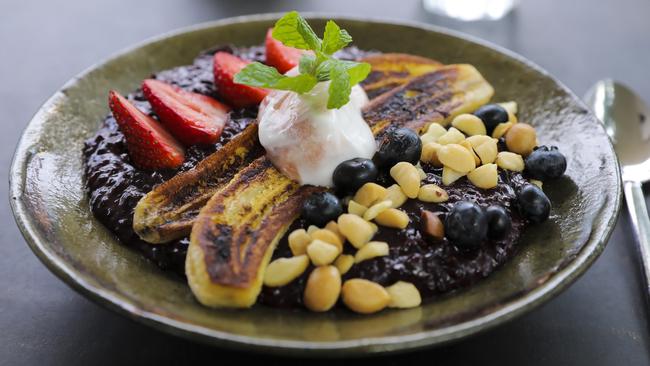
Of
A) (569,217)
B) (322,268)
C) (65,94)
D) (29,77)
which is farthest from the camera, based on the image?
(29,77)

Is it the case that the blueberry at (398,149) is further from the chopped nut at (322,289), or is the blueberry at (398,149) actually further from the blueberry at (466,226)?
the chopped nut at (322,289)

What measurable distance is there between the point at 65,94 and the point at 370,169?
48.1 inches

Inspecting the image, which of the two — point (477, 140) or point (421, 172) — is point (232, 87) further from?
point (477, 140)

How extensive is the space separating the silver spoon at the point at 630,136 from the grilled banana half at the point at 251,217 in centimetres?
69

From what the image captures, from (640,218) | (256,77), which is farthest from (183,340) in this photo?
(640,218)

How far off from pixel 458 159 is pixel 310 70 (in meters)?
0.52

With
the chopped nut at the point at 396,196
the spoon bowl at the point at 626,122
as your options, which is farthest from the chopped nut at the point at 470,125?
the spoon bowl at the point at 626,122

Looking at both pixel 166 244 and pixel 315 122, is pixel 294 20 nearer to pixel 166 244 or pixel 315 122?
pixel 315 122

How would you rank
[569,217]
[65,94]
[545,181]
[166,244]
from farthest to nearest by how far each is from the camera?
[65,94]
[545,181]
[569,217]
[166,244]

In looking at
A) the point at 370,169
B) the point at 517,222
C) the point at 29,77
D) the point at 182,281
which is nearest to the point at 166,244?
the point at 182,281

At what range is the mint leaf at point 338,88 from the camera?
211 cm

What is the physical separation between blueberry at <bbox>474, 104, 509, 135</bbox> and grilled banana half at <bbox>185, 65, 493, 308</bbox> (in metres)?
0.09

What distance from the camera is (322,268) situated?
73.7 inches

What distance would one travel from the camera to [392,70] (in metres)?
2.78
